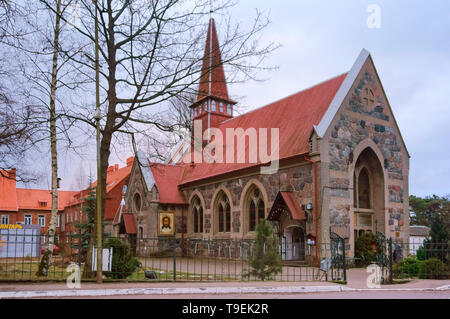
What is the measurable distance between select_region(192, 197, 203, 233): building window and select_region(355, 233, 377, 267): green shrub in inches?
461

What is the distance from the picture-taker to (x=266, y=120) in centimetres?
2722

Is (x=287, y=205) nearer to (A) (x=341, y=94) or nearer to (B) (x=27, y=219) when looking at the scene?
(A) (x=341, y=94)

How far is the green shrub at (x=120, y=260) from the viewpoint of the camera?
1362 centimetres

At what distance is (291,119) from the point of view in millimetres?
24766

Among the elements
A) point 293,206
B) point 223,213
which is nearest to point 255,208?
point 223,213

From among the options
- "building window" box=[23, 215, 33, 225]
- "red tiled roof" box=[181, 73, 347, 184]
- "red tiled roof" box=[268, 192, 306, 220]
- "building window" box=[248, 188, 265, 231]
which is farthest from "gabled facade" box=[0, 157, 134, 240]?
"red tiled roof" box=[268, 192, 306, 220]

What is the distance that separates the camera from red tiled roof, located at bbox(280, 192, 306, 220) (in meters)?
20.4

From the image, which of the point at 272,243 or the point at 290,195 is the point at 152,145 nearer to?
the point at 272,243

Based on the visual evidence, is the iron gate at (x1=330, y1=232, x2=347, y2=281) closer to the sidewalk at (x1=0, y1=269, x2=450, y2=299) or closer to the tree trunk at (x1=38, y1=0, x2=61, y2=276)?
the sidewalk at (x1=0, y1=269, x2=450, y2=299)

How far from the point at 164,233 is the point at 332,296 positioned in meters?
20.5

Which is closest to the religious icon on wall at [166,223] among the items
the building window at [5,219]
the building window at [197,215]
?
the building window at [197,215]

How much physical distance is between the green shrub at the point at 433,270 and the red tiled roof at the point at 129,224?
21.5 m

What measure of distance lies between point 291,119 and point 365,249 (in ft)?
26.0

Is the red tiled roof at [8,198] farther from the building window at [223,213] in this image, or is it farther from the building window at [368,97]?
the building window at [368,97]
